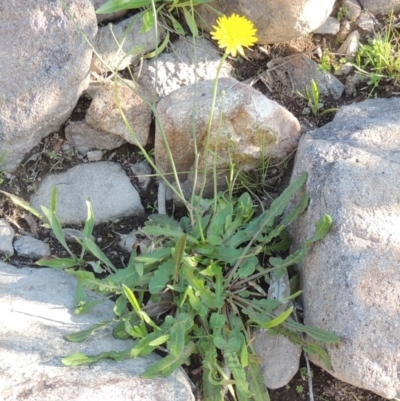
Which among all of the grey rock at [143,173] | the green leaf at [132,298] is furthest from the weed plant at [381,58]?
the green leaf at [132,298]

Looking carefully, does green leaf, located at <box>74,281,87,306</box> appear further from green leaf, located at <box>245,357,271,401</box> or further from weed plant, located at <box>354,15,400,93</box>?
weed plant, located at <box>354,15,400,93</box>

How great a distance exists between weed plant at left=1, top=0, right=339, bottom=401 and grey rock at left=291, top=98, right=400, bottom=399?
68mm

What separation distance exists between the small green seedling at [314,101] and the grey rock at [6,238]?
163cm

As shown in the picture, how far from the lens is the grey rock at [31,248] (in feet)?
10.4

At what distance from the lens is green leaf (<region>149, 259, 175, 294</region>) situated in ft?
8.99

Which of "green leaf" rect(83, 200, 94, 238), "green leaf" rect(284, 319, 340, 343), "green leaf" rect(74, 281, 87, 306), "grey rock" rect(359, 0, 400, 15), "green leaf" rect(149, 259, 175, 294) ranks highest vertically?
"grey rock" rect(359, 0, 400, 15)

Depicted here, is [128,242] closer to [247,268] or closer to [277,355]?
[247,268]

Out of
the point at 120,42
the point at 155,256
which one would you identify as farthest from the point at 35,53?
the point at 155,256

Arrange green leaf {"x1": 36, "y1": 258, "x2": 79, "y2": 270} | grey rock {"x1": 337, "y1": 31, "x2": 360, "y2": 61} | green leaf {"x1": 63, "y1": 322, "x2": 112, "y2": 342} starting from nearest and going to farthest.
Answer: green leaf {"x1": 63, "y1": 322, "x2": 112, "y2": 342}, green leaf {"x1": 36, "y1": 258, "x2": 79, "y2": 270}, grey rock {"x1": 337, "y1": 31, "x2": 360, "y2": 61}

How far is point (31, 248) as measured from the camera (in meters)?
3.19

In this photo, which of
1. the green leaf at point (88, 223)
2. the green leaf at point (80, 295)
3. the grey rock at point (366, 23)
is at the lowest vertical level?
the green leaf at point (80, 295)

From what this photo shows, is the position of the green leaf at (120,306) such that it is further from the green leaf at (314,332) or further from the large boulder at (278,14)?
the large boulder at (278,14)

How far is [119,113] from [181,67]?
44 cm

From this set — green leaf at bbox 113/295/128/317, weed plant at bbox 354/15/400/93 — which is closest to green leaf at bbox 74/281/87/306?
green leaf at bbox 113/295/128/317
